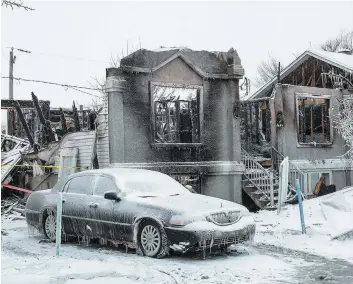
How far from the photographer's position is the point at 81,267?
25.0 feet

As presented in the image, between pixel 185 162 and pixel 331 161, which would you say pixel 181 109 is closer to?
pixel 185 162

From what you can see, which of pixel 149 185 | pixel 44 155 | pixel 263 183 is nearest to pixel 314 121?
pixel 263 183

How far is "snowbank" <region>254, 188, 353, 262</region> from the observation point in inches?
415

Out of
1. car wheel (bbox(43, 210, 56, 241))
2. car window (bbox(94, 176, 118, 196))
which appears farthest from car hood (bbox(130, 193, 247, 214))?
car wheel (bbox(43, 210, 56, 241))

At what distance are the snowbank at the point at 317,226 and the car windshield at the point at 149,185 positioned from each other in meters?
2.21

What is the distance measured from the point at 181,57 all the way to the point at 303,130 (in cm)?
650

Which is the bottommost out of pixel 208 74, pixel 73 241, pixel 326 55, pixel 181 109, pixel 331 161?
pixel 73 241

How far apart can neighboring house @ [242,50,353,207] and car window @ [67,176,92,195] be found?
8045 millimetres

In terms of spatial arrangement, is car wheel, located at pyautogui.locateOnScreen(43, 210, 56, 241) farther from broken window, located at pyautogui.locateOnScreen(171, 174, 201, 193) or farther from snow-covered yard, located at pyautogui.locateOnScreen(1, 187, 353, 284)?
broken window, located at pyautogui.locateOnScreen(171, 174, 201, 193)

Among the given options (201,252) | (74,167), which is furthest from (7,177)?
(201,252)

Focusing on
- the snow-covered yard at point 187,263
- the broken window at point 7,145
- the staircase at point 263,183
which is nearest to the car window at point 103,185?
the snow-covered yard at point 187,263

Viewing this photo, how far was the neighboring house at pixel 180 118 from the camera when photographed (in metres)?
15.6

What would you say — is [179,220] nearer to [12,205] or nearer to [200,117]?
[200,117]

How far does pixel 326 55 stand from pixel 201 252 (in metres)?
15.8
